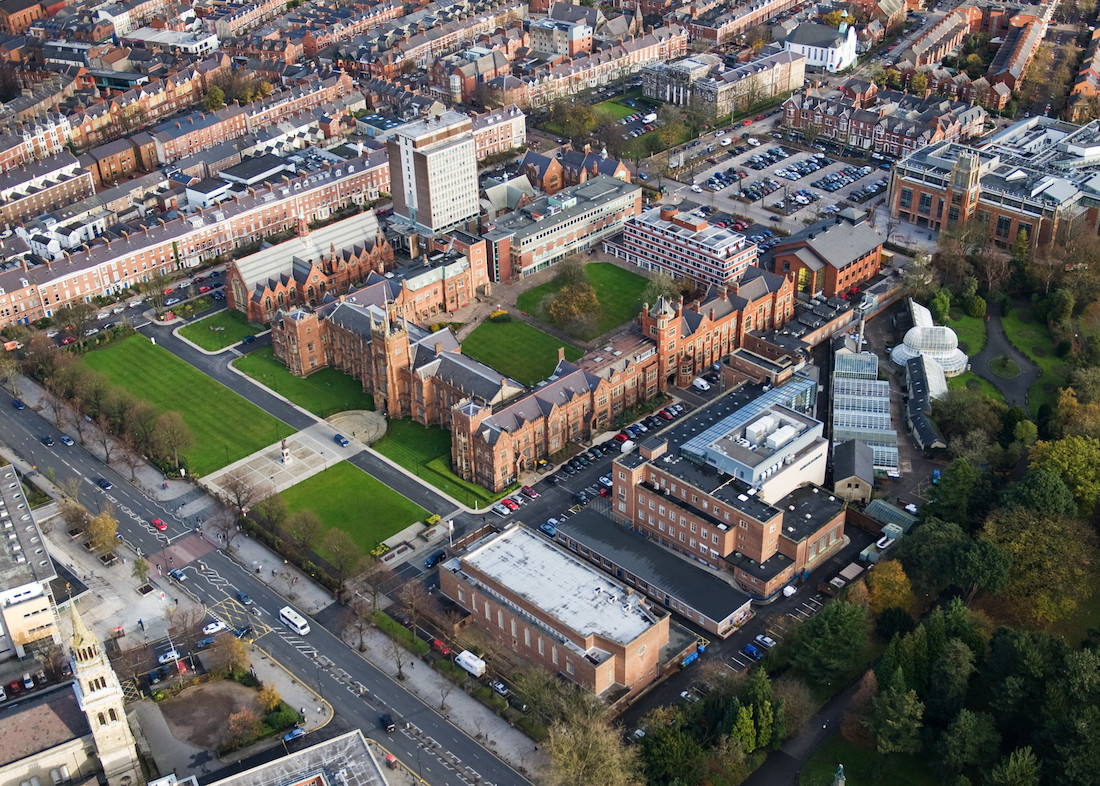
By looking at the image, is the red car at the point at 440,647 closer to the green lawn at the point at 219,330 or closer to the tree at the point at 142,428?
→ the tree at the point at 142,428

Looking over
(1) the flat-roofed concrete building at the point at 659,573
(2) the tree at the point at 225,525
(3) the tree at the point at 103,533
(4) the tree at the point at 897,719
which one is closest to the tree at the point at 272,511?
(2) the tree at the point at 225,525

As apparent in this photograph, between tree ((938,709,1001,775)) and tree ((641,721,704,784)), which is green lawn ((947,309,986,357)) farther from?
tree ((641,721,704,784))

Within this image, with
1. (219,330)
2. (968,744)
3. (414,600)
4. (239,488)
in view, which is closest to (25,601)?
(239,488)

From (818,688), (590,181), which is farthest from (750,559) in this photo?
(590,181)

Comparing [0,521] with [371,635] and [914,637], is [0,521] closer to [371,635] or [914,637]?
[371,635]

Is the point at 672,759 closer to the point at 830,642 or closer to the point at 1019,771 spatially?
the point at 830,642
